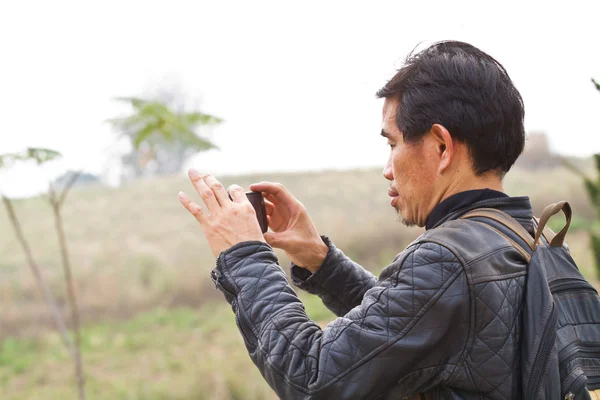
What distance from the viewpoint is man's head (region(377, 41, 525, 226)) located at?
1280 mm

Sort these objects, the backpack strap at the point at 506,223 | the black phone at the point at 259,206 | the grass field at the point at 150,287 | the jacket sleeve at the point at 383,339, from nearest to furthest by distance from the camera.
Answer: the jacket sleeve at the point at 383,339 < the backpack strap at the point at 506,223 < the black phone at the point at 259,206 < the grass field at the point at 150,287

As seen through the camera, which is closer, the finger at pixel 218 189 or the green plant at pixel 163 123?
the finger at pixel 218 189

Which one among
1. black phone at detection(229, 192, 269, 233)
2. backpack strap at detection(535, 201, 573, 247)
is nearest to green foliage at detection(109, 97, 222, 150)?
black phone at detection(229, 192, 269, 233)

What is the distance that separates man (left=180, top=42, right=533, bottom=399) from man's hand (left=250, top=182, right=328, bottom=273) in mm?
365

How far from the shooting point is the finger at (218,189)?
1.40 metres

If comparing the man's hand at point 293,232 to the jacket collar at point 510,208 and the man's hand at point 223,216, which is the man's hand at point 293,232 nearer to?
the man's hand at point 223,216

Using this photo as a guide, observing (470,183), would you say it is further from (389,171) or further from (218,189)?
(218,189)

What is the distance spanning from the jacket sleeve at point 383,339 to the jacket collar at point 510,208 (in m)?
0.17

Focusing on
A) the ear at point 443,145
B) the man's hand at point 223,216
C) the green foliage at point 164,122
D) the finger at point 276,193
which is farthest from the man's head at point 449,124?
the green foliage at point 164,122

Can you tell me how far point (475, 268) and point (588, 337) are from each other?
306 mm

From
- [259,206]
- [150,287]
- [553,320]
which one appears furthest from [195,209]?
[150,287]

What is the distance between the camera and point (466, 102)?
1.28m

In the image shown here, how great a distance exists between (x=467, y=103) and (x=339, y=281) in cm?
72

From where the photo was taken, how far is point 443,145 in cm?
131
